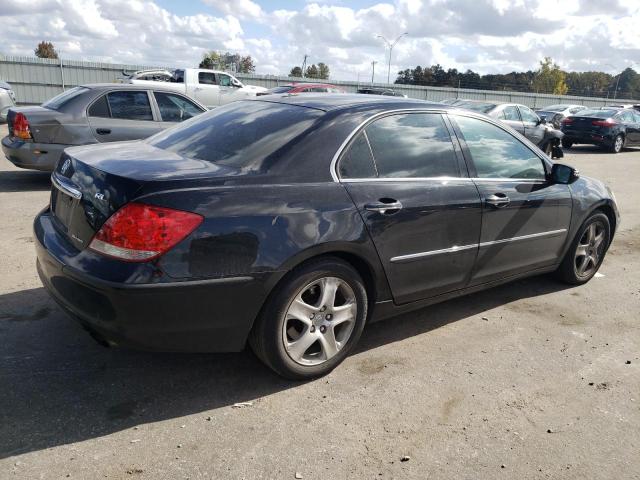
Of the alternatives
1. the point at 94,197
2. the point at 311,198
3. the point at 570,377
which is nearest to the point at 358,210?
the point at 311,198

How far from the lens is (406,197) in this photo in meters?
3.49

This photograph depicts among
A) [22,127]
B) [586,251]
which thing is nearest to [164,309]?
[586,251]

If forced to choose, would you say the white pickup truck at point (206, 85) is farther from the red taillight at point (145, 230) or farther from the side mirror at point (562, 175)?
the red taillight at point (145, 230)

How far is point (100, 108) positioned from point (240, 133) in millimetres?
5720

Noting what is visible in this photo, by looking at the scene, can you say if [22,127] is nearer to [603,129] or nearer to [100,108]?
[100,108]

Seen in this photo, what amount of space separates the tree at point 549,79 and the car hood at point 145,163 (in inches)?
3091

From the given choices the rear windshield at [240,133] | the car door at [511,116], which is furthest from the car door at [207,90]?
the rear windshield at [240,133]

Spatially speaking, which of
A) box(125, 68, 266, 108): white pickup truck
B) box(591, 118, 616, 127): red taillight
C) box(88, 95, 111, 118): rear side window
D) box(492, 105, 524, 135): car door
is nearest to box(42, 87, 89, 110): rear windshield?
box(88, 95, 111, 118): rear side window

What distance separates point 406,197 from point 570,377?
1.55 metres

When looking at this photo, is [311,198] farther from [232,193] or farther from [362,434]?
[362,434]

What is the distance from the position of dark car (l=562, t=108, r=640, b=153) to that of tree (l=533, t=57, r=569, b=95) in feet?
196

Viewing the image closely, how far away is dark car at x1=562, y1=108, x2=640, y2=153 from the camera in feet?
59.7

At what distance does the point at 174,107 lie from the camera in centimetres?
907

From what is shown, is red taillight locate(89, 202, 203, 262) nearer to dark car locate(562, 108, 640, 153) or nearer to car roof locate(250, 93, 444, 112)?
car roof locate(250, 93, 444, 112)
